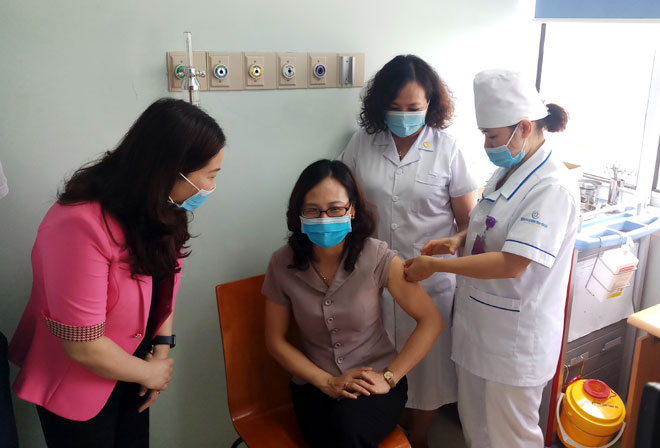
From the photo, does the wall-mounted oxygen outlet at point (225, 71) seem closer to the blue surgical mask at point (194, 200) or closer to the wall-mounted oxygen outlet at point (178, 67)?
the wall-mounted oxygen outlet at point (178, 67)

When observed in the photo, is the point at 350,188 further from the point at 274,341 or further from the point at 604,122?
the point at 604,122

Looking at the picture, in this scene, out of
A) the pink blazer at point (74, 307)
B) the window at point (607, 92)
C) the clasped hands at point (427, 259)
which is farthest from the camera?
the window at point (607, 92)

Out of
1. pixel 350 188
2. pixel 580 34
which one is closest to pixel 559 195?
pixel 350 188

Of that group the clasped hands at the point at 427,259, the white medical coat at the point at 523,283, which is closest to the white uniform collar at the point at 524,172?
the white medical coat at the point at 523,283

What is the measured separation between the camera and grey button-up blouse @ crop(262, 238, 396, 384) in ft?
5.61

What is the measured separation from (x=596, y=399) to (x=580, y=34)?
1667 mm


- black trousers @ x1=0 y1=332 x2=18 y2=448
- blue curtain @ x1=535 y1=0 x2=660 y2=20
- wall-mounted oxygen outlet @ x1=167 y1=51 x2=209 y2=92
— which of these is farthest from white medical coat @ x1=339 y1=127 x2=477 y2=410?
black trousers @ x1=0 y1=332 x2=18 y2=448

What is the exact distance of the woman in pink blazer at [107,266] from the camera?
49.1 inches

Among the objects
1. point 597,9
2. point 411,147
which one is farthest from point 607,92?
point 411,147

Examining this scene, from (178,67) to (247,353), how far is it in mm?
926

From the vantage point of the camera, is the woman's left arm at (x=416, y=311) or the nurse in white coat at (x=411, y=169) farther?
the nurse in white coat at (x=411, y=169)

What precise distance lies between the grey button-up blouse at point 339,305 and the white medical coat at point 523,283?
11.5 inches

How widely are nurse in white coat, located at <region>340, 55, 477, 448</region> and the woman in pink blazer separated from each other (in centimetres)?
72

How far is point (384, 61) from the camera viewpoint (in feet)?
7.30
